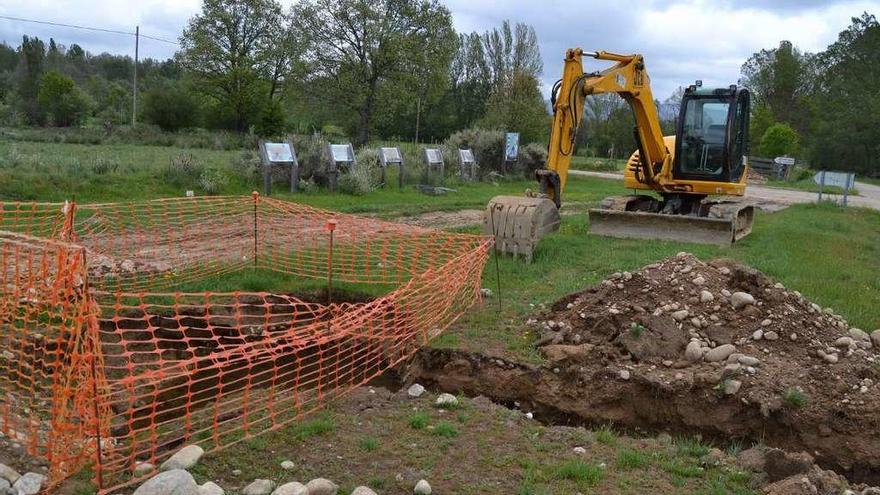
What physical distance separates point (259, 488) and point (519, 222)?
6677 mm

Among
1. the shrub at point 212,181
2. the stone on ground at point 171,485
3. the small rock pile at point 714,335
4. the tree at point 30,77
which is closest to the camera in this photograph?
the stone on ground at point 171,485

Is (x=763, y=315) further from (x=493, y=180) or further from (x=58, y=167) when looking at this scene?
(x=493, y=180)

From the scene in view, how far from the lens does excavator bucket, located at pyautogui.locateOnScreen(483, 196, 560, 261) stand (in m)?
10.3

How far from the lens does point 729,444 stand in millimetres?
5953

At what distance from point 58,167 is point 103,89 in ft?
173

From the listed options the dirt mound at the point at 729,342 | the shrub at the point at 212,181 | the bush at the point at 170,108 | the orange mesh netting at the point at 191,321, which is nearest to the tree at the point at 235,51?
the bush at the point at 170,108

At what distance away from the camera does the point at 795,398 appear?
19.4 feet

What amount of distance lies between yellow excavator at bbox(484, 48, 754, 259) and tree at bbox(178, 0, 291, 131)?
29817mm

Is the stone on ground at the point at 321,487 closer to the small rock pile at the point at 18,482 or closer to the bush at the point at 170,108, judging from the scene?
the small rock pile at the point at 18,482

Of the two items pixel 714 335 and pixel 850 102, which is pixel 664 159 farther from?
pixel 850 102

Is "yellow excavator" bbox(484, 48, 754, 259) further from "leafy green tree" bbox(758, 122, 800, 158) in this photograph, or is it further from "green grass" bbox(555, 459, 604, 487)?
"leafy green tree" bbox(758, 122, 800, 158)

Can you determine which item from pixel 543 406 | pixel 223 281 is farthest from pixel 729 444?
pixel 223 281

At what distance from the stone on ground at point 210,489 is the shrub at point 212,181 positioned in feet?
40.2

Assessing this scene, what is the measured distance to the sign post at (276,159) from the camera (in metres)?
15.7
